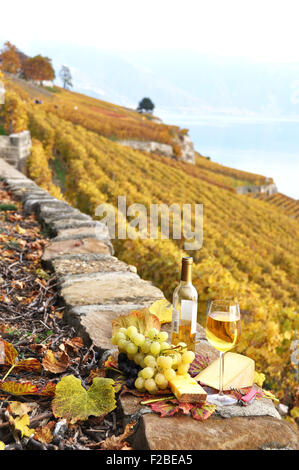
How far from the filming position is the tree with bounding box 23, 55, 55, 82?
166 ft

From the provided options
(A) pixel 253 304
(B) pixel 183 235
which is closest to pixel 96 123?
(B) pixel 183 235

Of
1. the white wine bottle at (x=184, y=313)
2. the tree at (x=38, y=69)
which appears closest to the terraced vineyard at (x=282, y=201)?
the tree at (x=38, y=69)

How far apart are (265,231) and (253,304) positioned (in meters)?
14.7

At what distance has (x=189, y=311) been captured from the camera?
1489 mm

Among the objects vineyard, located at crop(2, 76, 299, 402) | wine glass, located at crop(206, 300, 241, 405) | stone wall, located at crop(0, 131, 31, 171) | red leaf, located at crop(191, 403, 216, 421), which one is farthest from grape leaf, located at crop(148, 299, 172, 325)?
stone wall, located at crop(0, 131, 31, 171)

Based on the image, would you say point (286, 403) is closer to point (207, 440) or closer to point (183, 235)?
point (207, 440)

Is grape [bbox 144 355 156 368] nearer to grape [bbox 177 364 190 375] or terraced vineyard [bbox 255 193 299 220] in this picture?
grape [bbox 177 364 190 375]

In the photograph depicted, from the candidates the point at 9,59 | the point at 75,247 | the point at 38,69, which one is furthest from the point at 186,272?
the point at 38,69

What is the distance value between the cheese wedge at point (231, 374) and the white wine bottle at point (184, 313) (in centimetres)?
13

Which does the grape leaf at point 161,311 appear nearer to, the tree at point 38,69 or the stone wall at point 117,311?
the stone wall at point 117,311

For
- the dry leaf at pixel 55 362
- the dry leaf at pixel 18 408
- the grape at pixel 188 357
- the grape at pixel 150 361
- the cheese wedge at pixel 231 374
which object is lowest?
the dry leaf at pixel 55 362

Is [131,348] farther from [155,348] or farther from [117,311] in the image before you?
[117,311]

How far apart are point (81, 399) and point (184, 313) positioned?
446mm

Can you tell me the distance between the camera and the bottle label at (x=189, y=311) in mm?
1479
